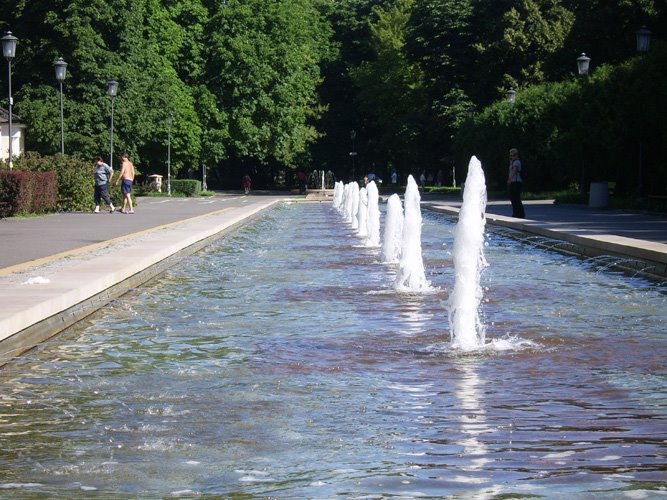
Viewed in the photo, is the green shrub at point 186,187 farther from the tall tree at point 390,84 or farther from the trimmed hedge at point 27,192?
the trimmed hedge at point 27,192

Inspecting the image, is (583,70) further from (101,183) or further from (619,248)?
(619,248)

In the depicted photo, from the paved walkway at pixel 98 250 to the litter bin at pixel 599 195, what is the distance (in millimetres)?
2652

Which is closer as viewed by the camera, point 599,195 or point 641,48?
point 641,48

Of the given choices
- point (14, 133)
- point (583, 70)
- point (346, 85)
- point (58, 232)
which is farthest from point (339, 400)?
point (346, 85)

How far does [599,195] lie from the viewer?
1565 inches

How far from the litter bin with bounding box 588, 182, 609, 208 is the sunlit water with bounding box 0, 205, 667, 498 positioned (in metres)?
25.3

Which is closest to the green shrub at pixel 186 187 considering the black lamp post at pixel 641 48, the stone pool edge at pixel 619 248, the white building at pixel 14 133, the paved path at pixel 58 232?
the white building at pixel 14 133

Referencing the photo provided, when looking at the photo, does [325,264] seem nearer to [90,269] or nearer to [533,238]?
[90,269]

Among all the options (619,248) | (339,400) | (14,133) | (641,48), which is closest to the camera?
(339,400)

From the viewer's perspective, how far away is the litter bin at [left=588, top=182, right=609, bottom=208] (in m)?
39.6

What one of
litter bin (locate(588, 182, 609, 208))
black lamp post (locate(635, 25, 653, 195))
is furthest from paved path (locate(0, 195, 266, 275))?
black lamp post (locate(635, 25, 653, 195))

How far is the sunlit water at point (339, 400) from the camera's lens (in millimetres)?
5969

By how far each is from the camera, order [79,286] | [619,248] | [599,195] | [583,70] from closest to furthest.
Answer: [79,286]
[619,248]
[599,195]
[583,70]

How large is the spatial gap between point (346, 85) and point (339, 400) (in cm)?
9932
